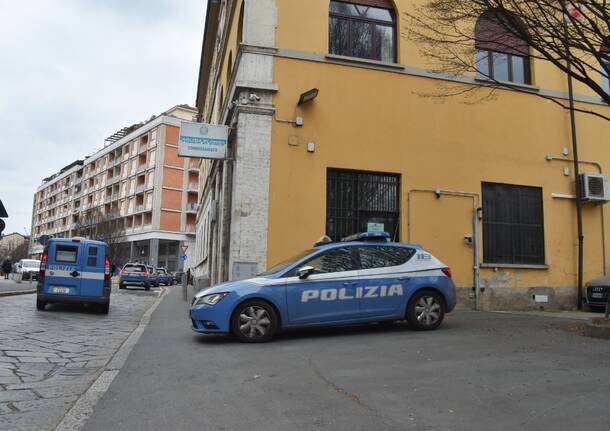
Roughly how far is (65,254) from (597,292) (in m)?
14.0

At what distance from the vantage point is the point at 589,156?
50.9 ft

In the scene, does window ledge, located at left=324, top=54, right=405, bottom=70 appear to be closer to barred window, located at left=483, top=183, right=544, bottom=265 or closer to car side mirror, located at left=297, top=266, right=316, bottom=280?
barred window, located at left=483, top=183, right=544, bottom=265

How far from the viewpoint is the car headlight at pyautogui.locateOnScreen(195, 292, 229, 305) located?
25.4 ft

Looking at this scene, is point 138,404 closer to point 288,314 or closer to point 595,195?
point 288,314

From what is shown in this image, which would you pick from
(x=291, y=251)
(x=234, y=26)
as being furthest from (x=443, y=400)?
(x=234, y=26)

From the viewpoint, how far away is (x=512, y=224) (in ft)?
48.0

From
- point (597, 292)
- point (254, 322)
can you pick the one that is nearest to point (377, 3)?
point (597, 292)

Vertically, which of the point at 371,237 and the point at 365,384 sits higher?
the point at 371,237

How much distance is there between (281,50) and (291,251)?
5176 millimetres

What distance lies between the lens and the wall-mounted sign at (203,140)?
13938mm

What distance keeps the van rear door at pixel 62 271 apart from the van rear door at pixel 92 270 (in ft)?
0.47

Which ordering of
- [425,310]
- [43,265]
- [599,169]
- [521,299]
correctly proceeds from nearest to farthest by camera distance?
[425,310] < [43,265] < [521,299] < [599,169]

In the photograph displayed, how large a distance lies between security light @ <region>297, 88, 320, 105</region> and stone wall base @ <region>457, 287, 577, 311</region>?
20.7 feet

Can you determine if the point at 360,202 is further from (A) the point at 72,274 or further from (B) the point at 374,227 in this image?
(A) the point at 72,274
